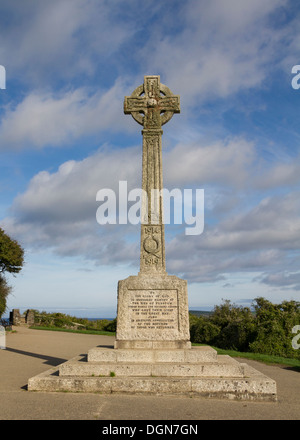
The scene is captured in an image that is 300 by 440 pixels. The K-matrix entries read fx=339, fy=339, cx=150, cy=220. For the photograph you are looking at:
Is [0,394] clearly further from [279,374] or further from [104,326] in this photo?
[104,326]

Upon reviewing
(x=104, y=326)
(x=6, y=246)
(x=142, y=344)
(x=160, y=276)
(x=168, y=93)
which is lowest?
(x=104, y=326)

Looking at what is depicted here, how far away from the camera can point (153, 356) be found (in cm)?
634

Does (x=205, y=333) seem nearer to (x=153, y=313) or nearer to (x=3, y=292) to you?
(x=153, y=313)

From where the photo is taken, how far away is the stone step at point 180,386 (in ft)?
18.0

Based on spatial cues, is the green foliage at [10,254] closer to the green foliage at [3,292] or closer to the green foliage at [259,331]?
the green foliage at [3,292]

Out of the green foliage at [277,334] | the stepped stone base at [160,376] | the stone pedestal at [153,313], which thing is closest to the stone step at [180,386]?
the stepped stone base at [160,376]

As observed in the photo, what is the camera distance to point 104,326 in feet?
74.5

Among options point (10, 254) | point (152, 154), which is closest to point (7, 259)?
point (10, 254)

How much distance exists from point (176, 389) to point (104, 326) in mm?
18082

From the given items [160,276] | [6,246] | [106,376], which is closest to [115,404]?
[106,376]

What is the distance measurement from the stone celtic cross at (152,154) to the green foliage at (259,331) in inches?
241

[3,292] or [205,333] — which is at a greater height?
[3,292]

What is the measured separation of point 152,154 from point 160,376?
4815 millimetres
